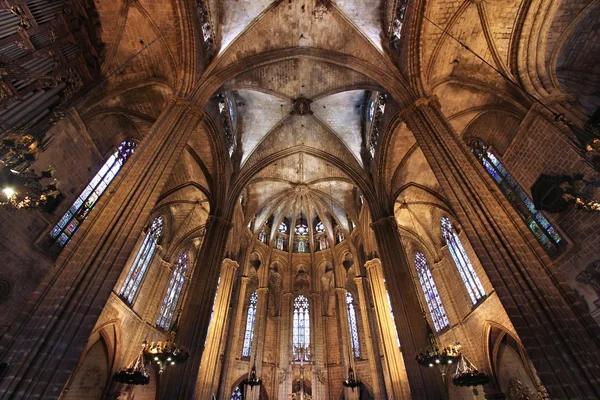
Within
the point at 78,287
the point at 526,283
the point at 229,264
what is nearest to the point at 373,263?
the point at 229,264

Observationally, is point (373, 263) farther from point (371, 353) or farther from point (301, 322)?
point (301, 322)

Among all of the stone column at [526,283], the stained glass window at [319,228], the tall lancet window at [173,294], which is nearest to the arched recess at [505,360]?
the stone column at [526,283]

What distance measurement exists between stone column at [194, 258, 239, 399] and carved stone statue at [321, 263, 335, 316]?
8.20 m

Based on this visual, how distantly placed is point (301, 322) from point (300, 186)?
9865mm

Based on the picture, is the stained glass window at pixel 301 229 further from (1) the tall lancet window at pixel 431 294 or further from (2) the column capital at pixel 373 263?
(1) the tall lancet window at pixel 431 294

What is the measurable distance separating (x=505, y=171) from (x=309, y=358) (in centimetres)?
1547

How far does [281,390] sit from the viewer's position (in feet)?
58.6

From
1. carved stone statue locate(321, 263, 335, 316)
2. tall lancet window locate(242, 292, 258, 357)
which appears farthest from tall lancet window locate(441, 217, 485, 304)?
tall lancet window locate(242, 292, 258, 357)

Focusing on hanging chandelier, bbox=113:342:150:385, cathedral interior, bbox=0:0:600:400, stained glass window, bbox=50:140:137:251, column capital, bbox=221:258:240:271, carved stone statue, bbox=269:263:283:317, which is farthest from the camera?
carved stone statue, bbox=269:263:283:317

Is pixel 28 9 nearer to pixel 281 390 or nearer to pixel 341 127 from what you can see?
pixel 341 127

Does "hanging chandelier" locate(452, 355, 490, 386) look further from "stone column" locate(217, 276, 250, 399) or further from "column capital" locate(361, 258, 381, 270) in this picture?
"stone column" locate(217, 276, 250, 399)

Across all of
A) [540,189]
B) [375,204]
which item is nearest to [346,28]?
[375,204]

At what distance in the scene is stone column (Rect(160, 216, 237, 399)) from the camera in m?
9.80

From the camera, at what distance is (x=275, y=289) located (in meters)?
24.2
